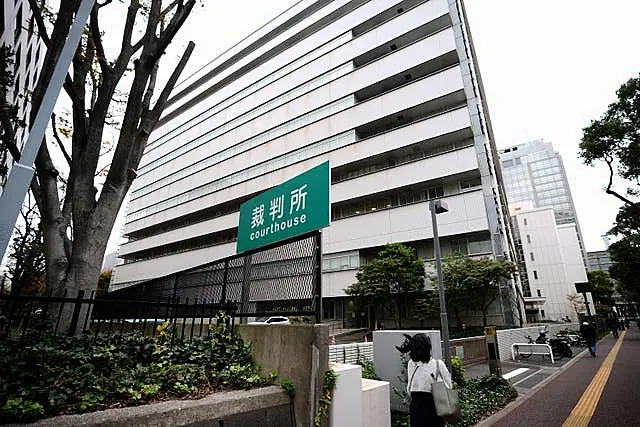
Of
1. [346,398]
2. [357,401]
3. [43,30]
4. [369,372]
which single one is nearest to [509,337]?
[369,372]

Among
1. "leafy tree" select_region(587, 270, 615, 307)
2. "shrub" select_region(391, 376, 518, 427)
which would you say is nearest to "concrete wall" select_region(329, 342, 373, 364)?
"shrub" select_region(391, 376, 518, 427)

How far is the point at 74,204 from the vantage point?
19.7 feet

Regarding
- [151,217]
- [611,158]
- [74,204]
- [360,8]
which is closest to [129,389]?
[74,204]

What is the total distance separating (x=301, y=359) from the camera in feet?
12.7

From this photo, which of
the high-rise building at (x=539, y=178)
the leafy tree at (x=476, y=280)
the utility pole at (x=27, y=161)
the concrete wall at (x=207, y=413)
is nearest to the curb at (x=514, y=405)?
the concrete wall at (x=207, y=413)

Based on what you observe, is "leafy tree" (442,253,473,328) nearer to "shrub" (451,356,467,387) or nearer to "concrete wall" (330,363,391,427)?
"shrub" (451,356,467,387)

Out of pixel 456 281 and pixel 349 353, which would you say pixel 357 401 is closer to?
pixel 349 353

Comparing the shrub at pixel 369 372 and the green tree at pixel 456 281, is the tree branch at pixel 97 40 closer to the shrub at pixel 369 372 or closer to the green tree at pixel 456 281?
the shrub at pixel 369 372

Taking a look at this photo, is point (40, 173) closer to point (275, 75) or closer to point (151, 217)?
point (275, 75)

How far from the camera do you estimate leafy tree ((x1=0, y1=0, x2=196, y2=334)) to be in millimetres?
5570

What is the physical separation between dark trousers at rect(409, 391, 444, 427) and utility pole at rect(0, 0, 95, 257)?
476 centimetres

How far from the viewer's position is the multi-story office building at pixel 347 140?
76.7 feet

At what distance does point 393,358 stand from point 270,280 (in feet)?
10.9

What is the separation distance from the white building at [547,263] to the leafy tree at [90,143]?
5817cm
